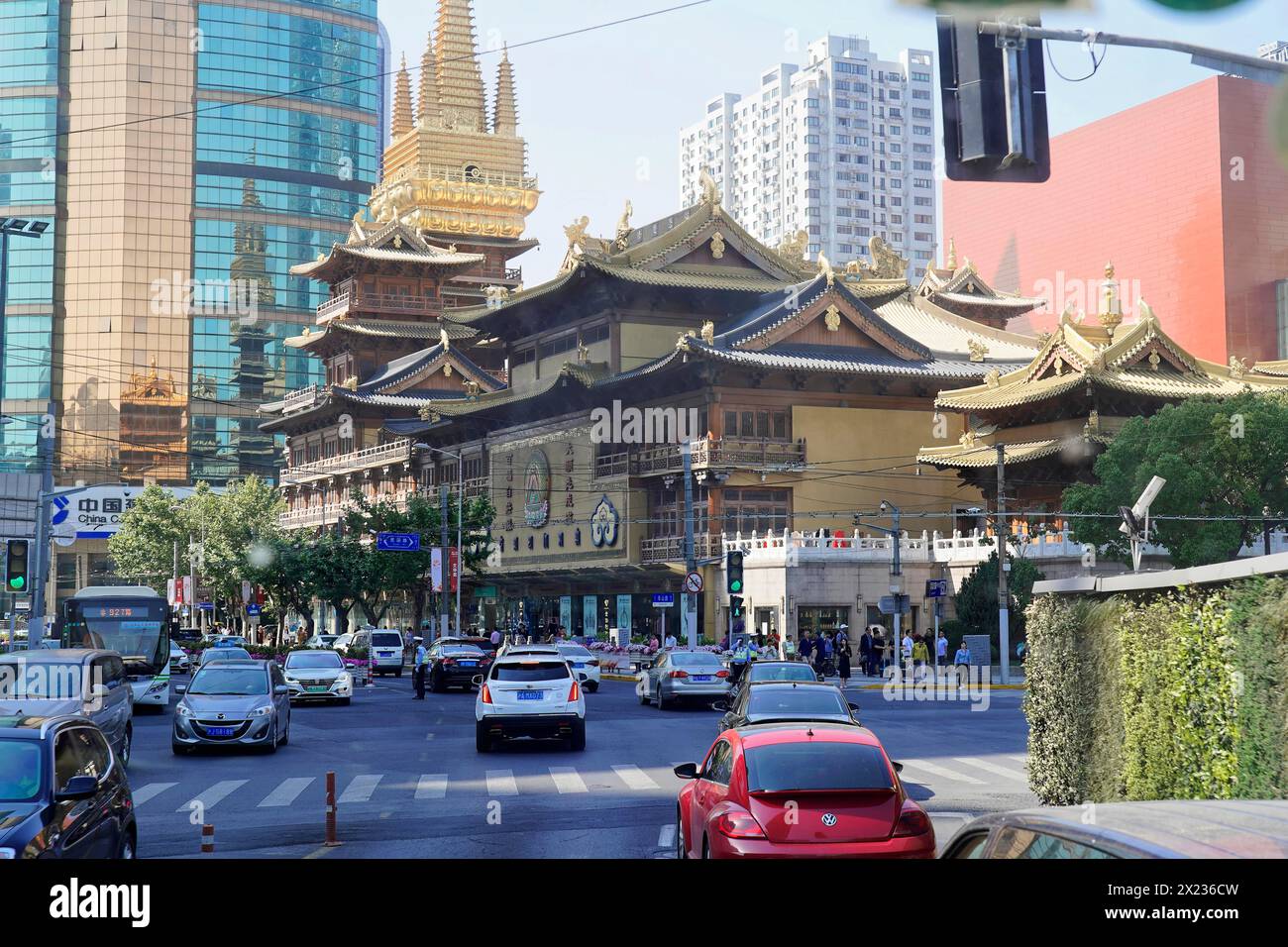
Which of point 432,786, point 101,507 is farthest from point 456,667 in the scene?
point 101,507

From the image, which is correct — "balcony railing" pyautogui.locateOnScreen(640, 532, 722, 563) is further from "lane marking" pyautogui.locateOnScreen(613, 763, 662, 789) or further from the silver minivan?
the silver minivan

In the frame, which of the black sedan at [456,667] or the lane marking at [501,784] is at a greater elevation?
the black sedan at [456,667]

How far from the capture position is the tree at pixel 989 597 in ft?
164

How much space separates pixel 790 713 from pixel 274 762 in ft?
30.5

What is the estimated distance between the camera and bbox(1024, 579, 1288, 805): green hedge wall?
11.5m

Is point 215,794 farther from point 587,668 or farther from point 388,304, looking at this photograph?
point 388,304

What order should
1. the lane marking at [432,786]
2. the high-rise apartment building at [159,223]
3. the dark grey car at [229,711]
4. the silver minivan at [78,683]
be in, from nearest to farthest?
the lane marking at [432,786], the silver minivan at [78,683], the dark grey car at [229,711], the high-rise apartment building at [159,223]

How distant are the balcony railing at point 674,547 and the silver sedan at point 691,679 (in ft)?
73.8

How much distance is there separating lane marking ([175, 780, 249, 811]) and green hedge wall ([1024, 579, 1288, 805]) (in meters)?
9.70

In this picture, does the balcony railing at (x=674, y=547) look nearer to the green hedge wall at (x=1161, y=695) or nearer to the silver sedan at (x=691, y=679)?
the silver sedan at (x=691, y=679)

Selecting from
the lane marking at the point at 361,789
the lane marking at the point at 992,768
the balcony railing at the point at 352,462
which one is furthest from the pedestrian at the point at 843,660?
the balcony railing at the point at 352,462

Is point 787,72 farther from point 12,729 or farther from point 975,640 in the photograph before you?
point 12,729

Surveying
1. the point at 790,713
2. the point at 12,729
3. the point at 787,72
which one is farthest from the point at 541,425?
the point at 787,72

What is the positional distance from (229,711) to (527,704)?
191 inches
